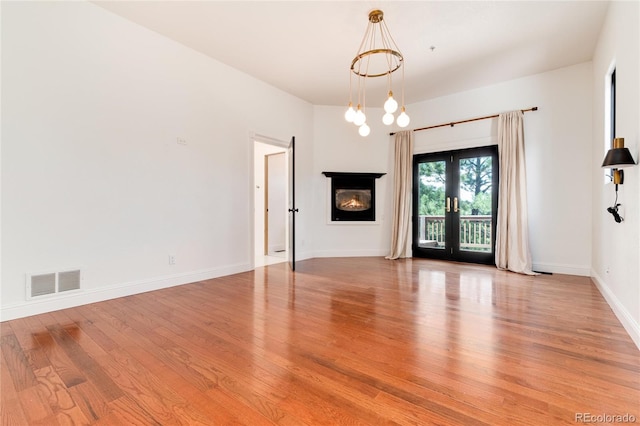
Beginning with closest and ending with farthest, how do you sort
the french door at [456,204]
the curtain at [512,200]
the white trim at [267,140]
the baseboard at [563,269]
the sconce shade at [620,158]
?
the sconce shade at [620,158] < the baseboard at [563,269] < the curtain at [512,200] < the white trim at [267,140] < the french door at [456,204]

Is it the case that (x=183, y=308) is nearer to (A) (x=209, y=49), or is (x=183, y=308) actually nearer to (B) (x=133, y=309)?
(B) (x=133, y=309)

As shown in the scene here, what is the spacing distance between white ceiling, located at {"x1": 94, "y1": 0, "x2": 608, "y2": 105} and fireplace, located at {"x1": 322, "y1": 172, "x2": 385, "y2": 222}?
2.16m

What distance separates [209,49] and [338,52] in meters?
1.82

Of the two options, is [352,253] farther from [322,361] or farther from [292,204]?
[322,361]

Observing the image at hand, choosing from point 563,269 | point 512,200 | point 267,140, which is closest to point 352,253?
point 267,140

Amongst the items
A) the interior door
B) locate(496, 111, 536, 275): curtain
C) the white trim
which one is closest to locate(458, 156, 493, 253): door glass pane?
locate(496, 111, 536, 275): curtain

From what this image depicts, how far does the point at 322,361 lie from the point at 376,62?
13.9ft

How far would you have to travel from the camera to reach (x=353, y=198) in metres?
6.67

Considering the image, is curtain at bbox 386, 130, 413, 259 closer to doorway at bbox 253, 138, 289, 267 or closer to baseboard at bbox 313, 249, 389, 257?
baseboard at bbox 313, 249, 389, 257

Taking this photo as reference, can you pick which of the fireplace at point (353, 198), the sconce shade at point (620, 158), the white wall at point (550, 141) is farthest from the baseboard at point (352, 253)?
the sconce shade at point (620, 158)

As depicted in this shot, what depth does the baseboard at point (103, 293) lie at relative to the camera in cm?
285

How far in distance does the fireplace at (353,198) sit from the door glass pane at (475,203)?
1.69 m

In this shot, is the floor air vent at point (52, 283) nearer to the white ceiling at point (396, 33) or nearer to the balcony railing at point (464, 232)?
the white ceiling at point (396, 33)

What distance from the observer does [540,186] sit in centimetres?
496
